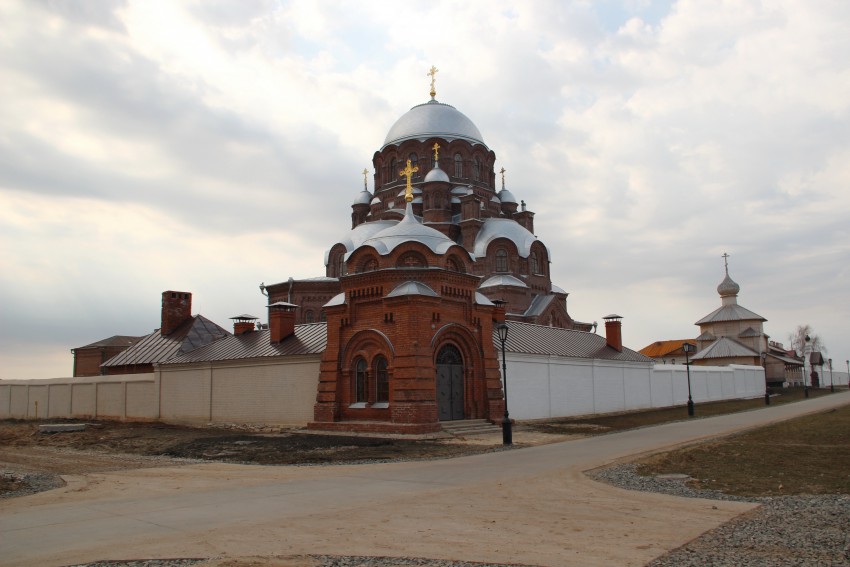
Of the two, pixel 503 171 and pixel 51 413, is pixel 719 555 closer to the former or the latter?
pixel 51 413

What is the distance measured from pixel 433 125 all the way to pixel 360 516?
38285 millimetres

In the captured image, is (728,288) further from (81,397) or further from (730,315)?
(81,397)

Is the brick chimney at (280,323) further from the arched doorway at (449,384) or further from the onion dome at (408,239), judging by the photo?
the arched doorway at (449,384)

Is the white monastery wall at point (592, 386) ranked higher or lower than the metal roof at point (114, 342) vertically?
lower

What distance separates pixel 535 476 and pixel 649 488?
1968mm

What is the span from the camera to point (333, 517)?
8188 mm

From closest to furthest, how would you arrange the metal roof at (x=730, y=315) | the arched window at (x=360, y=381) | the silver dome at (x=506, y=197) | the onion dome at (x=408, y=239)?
the arched window at (x=360, y=381) → the onion dome at (x=408, y=239) → the silver dome at (x=506, y=197) → the metal roof at (x=730, y=315)

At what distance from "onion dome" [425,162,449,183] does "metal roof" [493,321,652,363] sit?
1308 centimetres

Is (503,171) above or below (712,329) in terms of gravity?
above

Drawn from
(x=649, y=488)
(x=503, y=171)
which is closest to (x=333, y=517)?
(x=649, y=488)

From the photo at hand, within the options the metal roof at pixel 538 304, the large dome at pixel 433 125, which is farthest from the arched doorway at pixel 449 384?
the large dome at pixel 433 125

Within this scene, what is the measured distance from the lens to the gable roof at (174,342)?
30.8m

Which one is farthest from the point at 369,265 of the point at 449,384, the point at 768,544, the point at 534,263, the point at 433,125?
the point at 433,125

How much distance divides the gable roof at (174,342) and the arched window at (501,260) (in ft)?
51.8
